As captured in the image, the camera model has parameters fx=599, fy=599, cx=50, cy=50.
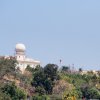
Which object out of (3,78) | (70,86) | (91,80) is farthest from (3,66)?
(91,80)

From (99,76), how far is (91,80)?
175 inches

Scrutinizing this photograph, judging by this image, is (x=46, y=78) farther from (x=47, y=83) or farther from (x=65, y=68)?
(x=65, y=68)

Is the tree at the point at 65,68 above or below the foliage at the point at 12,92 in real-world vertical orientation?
above

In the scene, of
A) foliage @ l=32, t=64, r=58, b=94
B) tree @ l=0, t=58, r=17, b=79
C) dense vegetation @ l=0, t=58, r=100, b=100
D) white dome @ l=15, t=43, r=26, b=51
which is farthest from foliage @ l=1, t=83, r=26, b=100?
white dome @ l=15, t=43, r=26, b=51

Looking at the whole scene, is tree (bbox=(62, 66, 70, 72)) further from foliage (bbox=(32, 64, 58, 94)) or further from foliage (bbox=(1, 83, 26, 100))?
foliage (bbox=(1, 83, 26, 100))

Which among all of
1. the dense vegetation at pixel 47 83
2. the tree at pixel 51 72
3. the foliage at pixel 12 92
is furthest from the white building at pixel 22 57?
the foliage at pixel 12 92

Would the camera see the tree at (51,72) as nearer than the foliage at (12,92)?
No

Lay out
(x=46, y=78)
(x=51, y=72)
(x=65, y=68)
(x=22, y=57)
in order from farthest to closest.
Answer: (x=65, y=68) → (x=22, y=57) → (x=51, y=72) → (x=46, y=78)

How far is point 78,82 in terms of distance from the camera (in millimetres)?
81812

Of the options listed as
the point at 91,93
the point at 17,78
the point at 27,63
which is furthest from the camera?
the point at 27,63

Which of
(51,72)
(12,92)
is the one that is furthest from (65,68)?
(12,92)

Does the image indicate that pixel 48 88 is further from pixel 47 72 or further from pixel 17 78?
pixel 17 78

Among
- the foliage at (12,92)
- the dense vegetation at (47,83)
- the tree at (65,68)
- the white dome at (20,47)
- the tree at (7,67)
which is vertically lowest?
the foliage at (12,92)

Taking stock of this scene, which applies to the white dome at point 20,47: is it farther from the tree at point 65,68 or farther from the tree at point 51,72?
the tree at point 51,72
